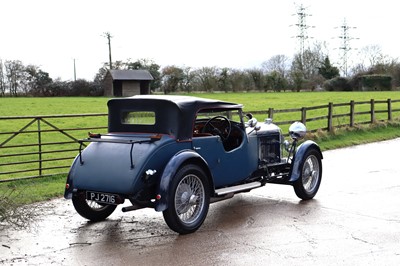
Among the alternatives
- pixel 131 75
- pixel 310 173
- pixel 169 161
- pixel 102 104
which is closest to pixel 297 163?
pixel 310 173

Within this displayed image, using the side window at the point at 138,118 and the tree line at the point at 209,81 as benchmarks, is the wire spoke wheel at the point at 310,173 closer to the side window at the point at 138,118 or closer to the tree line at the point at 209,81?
the side window at the point at 138,118

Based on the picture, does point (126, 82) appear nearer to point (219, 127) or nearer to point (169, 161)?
point (219, 127)

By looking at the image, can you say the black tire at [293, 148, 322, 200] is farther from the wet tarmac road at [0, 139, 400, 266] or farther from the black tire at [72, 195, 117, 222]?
the black tire at [72, 195, 117, 222]

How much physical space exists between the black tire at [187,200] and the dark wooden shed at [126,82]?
6469 centimetres

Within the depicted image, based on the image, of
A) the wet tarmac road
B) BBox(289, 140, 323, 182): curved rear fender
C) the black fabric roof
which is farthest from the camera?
BBox(289, 140, 323, 182): curved rear fender

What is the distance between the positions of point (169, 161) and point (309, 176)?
3.24 m

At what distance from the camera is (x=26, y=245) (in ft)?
18.7

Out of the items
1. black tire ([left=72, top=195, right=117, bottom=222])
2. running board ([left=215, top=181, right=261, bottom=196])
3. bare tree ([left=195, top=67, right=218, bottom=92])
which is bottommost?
black tire ([left=72, top=195, right=117, bottom=222])

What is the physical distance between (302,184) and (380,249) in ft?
8.62

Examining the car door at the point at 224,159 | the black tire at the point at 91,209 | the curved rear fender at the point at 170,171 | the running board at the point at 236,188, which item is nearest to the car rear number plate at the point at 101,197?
the black tire at the point at 91,209

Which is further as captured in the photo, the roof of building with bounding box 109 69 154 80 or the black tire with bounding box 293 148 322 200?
the roof of building with bounding box 109 69 154 80

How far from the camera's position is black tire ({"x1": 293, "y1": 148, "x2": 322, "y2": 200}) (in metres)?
7.98

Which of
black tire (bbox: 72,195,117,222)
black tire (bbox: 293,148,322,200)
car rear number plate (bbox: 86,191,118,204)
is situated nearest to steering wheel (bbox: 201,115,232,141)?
black tire (bbox: 293,148,322,200)

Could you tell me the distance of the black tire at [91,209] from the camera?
6621 millimetres
